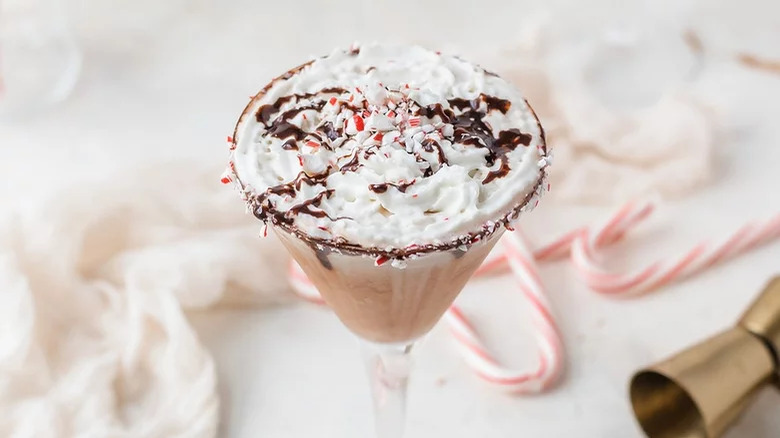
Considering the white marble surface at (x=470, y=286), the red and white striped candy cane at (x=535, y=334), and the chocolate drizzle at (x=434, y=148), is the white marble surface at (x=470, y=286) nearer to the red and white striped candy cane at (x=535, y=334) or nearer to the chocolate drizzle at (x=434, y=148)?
the red and white striped candy cane at (x=535, y=334)

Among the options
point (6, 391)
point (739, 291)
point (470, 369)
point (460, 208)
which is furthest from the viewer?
Answer: point (739, 291)

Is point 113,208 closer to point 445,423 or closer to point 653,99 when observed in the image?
point 445,423

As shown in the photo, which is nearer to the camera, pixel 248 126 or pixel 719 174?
pixel 248 126

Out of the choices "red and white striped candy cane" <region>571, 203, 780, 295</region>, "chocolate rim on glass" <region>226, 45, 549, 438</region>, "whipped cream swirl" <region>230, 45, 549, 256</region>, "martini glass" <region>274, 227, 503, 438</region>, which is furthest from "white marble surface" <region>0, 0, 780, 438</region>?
"whipped cream swirl" <region>230, 45, 549, 256</region>

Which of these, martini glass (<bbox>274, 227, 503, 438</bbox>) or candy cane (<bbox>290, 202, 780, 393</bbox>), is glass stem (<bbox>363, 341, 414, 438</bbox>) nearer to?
martini glass (<bbox>274, 227, 503, 438</bbox>)

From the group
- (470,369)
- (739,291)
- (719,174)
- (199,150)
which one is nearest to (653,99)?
(719,174)

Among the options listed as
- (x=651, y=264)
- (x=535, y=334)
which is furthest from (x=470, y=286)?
(x=651, y=264)

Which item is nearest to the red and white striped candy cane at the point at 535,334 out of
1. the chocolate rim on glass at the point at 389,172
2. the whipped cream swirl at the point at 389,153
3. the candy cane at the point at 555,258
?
the candy cane at the point at 555,258
